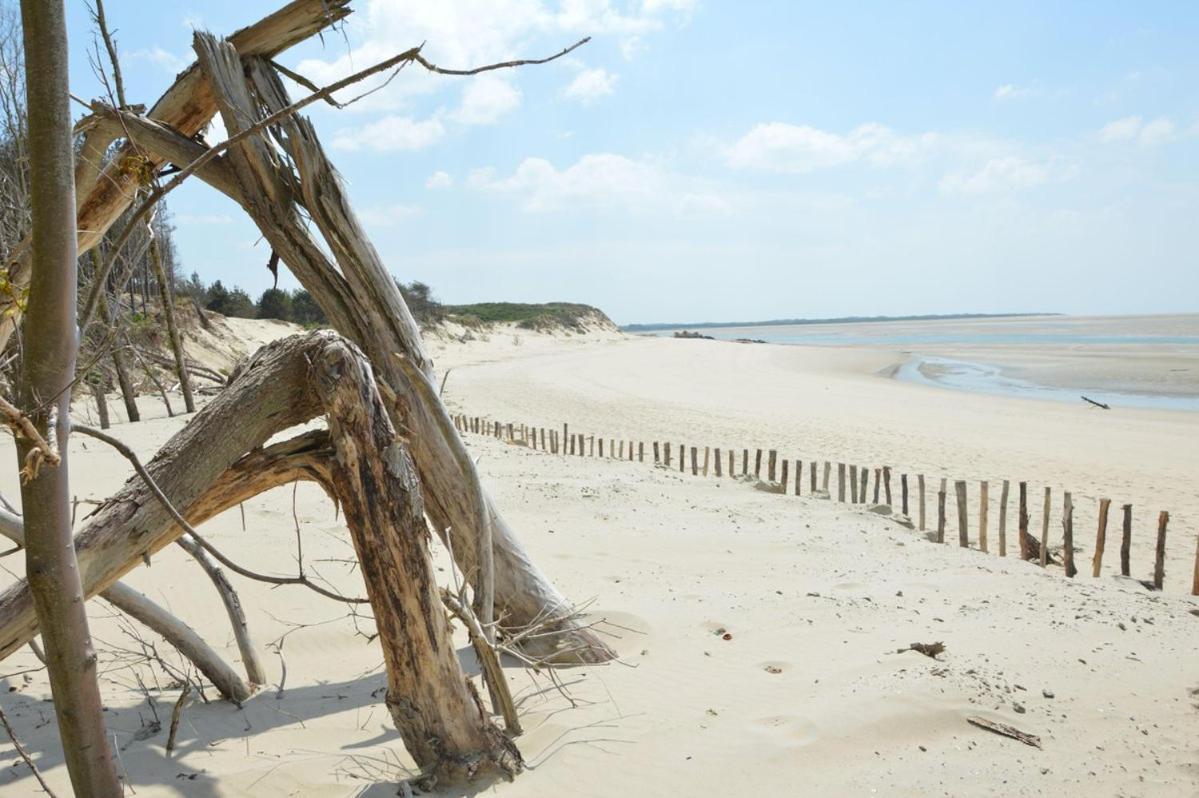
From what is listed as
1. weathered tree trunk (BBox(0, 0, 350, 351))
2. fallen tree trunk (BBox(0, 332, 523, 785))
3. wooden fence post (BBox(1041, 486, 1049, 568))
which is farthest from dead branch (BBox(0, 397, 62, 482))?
wooden fence post (BBox(1041, 486, 1049, 568))

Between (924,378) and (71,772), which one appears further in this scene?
(924,378)

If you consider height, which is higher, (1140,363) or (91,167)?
(91,167)

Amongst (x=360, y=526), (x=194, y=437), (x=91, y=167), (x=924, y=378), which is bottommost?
(x=924, y=378)

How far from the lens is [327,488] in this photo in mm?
2869

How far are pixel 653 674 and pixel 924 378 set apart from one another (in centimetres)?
3295

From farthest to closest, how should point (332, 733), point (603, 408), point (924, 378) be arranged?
point (924, 378) < point (603, 408) < point (332, 733)

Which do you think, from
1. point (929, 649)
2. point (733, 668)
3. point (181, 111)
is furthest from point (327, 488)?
point (929, 649)

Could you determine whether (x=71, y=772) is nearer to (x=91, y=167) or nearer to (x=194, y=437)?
(x=194, y=437)

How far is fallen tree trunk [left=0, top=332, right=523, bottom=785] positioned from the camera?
2.70 m

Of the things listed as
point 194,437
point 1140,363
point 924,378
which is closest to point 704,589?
point 194,437

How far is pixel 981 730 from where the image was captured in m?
3.62

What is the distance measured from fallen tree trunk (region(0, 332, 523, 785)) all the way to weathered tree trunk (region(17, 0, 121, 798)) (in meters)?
0.71

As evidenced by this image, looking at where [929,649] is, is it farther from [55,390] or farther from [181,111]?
[181,111]

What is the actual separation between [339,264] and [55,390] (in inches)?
87.1
